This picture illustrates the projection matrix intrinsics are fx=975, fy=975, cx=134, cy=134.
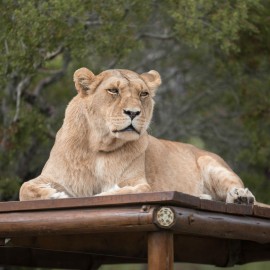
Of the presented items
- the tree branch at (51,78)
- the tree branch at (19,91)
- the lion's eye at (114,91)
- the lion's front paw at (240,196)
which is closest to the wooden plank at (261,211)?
the lion's front paw at (240,196)

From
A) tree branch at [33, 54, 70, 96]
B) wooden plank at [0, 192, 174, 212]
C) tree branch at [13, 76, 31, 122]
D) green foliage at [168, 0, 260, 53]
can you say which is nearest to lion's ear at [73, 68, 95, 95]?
wooden plank at [0, 192, 174, 212]

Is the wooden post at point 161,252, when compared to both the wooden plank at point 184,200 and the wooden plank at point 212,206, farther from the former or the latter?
the wooden plank at point 212,206

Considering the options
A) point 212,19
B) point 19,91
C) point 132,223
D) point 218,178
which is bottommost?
point 132,223

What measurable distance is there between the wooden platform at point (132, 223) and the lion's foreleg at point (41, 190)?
33 centimetres

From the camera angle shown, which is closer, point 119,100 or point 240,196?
point 119,100

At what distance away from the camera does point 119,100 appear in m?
6.81

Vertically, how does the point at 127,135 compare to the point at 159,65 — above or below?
below

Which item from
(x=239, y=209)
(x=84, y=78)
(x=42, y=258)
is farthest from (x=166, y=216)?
(x=42, y=258)

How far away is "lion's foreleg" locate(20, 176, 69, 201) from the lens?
671 centimetres

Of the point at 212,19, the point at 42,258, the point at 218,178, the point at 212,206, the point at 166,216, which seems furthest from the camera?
the point at 212,19

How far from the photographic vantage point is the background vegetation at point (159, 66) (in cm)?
1095

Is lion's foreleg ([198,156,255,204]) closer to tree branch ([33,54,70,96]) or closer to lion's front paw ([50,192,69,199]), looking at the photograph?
lion's front paw ([50,192,69,199])

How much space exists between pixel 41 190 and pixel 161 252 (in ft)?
4.47

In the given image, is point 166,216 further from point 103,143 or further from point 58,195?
point 103,143
